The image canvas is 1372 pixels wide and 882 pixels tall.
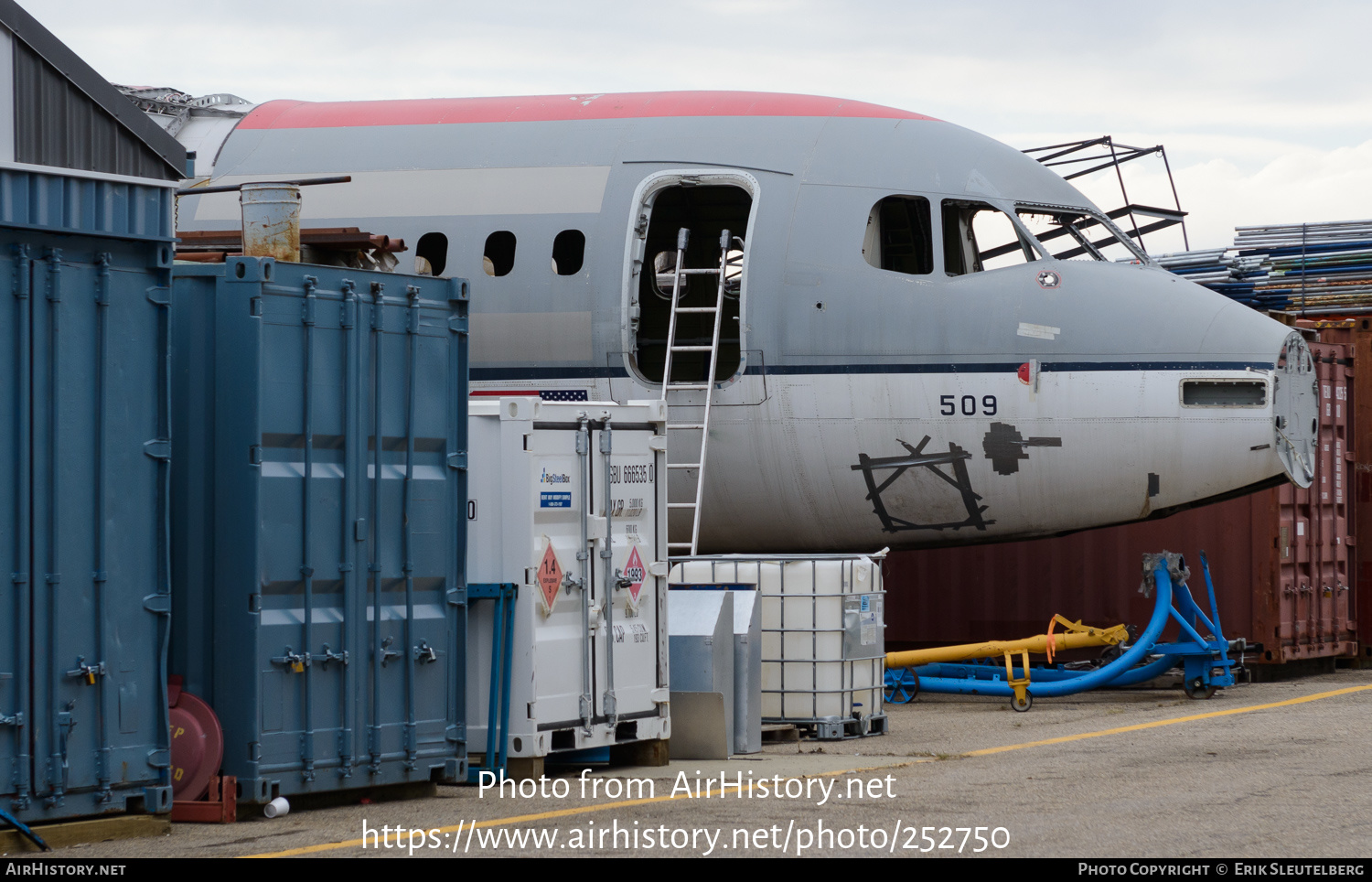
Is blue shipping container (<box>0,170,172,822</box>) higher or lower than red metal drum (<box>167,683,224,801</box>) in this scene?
higher

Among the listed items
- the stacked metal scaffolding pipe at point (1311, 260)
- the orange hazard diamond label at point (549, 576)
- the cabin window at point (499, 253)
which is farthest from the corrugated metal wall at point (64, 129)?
the stacked metal scaffolding pipe at point (1311, 260)

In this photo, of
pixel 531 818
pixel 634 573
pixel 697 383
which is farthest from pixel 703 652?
pixel 697 383

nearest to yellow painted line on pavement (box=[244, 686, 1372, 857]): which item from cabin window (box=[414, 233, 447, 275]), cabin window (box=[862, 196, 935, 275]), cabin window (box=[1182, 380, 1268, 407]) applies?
cabin window (box=[1182, 380, 1268, 407])

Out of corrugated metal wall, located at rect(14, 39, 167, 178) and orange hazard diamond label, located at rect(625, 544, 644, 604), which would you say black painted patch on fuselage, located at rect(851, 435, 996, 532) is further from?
corrugated metal wall, located at rect(14, 39, 167, 178)

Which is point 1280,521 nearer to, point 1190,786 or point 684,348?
point 684,348

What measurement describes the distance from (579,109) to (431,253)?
68.8 inches

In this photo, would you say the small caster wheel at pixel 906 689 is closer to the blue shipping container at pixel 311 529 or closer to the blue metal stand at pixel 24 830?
the blue shipping container at pixel 311 529

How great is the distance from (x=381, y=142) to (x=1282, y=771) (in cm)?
876

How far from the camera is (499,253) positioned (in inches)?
573

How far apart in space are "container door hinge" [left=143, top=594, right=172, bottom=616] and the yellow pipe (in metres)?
7.73

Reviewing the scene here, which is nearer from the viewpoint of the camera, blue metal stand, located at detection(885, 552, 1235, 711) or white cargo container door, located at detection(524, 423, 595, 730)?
white cargo container door, located at detection(524, 423, 595, 730)

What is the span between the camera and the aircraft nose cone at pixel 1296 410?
44.2 feet

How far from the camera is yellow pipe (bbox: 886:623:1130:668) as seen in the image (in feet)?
48.8

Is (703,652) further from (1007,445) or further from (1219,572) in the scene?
(1219,572)
